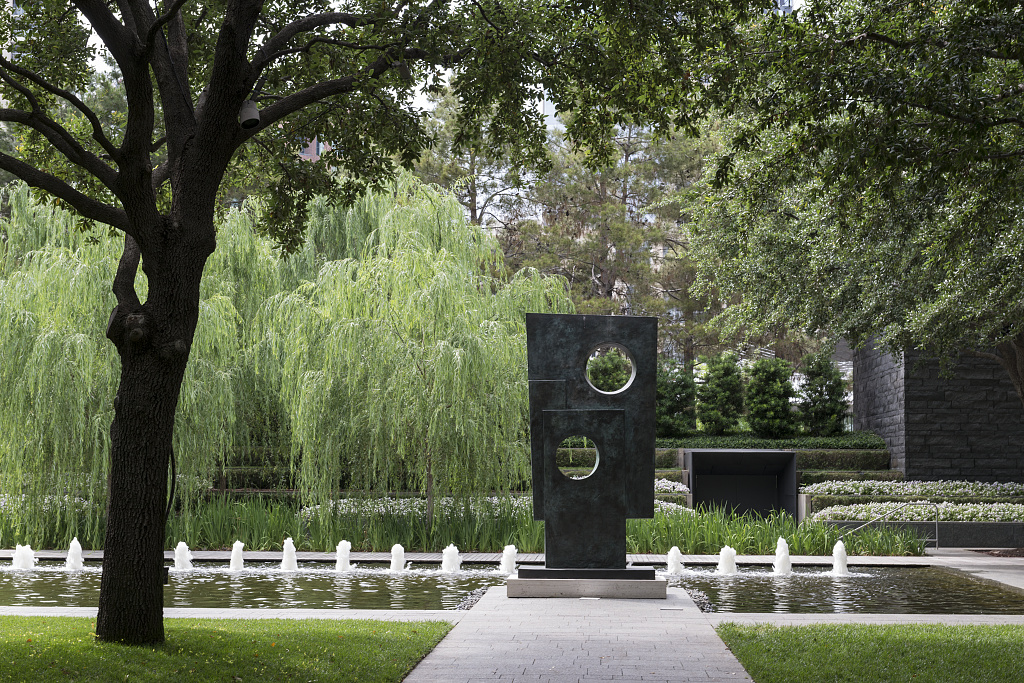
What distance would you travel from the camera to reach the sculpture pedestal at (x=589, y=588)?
32.5 ft

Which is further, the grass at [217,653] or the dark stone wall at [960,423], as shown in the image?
the dark stone wall at [960,423]

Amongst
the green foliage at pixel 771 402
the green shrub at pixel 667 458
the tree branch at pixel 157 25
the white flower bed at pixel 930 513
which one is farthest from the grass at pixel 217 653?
the green foliage at pixel 771 402

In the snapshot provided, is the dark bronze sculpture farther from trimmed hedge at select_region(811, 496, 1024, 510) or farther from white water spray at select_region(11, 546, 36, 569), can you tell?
trimmed hedge at select_region(811, 496, 1024, 510)

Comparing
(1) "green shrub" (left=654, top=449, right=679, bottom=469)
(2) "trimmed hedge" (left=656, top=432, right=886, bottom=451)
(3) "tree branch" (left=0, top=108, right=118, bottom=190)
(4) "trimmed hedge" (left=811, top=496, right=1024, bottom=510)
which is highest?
(3) "tree branch" (left=0, top=108, right=118, bottom=190)

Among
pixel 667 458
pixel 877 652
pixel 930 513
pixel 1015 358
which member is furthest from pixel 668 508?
pixel 877 652

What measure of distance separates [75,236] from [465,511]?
762 centimetres

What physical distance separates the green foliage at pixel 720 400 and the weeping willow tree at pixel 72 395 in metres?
13.0

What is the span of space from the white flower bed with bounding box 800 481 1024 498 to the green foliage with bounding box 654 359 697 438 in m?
4.55

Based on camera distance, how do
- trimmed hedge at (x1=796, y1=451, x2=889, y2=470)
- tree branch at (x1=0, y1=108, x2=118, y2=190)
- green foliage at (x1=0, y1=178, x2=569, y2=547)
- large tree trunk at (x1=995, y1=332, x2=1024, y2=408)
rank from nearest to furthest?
tree branch at (x1=0, y1=108, x2=118, y2=190)
green foliage at (x1=0, y1=178, x2=569, y2=547)
large tree trunk at (x1=995, y1=332, x2=1024, y2=408)
trimmed hedge at (x1=796, y1=451, x2=889, y2=470)

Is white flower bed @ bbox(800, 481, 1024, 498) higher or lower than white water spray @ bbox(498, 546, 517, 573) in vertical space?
higher

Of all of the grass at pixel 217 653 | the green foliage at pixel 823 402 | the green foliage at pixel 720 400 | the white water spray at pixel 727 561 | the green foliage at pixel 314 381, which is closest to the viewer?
the grass at pixel 217 653

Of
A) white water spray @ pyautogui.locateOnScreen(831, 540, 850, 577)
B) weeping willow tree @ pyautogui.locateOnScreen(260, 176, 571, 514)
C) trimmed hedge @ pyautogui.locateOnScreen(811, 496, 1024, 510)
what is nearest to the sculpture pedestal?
white water spray @ pyautogui.locateOnScreen(831, 540, 850, 577)

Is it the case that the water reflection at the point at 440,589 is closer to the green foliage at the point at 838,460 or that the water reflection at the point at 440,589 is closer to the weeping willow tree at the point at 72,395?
the weeping willow tree at the point at 72,395

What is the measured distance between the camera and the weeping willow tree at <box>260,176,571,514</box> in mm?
13648
